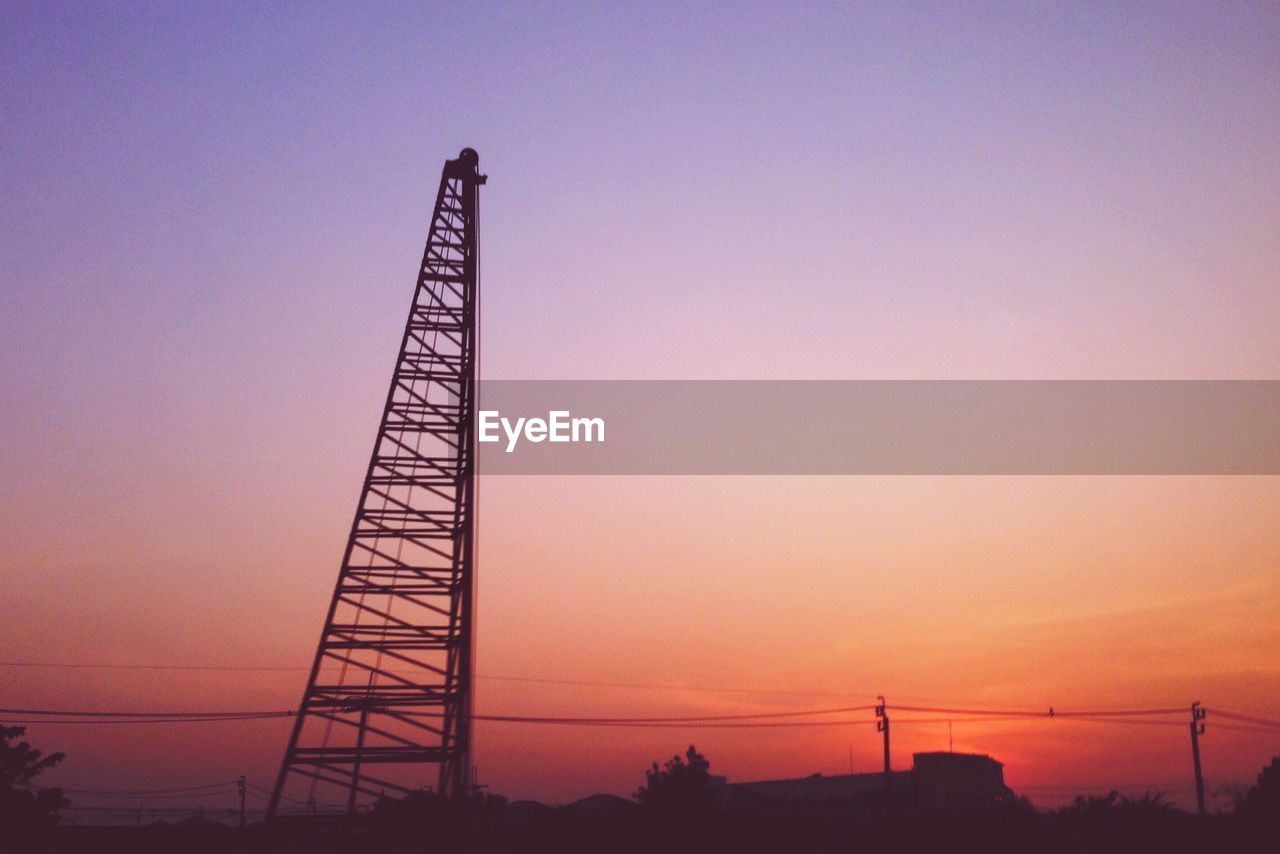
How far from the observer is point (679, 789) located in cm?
4662

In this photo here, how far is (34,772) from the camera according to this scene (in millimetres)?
35781

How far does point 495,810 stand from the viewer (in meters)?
52.8

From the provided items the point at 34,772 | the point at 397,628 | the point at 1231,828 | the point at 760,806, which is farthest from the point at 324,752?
the point at 760,806

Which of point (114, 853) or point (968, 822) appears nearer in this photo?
point (968, 822)

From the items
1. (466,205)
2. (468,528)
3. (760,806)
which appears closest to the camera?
(468,528)

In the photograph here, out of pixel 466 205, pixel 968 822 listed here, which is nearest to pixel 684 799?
pixel 968 822

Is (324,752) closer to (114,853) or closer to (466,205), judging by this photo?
(466,205)

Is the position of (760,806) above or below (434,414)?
below

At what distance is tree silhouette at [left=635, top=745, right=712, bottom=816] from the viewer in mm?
42719

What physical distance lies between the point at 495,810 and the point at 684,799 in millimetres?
11718

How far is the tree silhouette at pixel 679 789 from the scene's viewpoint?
140 ft

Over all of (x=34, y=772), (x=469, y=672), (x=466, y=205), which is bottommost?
(x=34, y=772)

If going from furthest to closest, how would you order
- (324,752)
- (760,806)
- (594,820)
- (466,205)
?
(760,806)
(594,820)
(466,205)
(324,752)

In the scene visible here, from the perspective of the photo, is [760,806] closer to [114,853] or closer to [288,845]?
[114,853]
